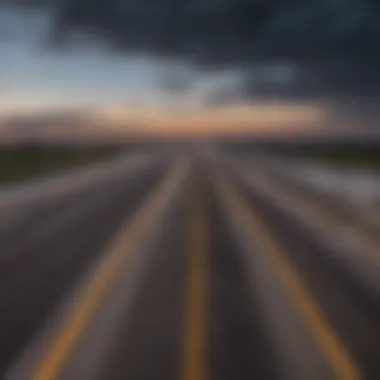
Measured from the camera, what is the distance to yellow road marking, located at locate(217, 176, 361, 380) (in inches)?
326

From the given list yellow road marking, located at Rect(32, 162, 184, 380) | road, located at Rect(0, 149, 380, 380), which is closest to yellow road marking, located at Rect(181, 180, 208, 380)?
road, located at Rect(0, 149, 380, 380)

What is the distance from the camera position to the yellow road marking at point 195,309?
824cm

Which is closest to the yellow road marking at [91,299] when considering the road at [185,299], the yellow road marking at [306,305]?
the road at [185,299]

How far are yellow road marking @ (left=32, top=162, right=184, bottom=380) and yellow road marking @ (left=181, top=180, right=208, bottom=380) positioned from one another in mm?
1330

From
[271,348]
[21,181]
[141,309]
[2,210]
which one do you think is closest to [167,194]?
[2,210]

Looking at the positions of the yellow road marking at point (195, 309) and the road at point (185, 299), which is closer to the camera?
the yellow road marking at point (195, 309)

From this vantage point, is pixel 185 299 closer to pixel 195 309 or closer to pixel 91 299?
pixel 195 309

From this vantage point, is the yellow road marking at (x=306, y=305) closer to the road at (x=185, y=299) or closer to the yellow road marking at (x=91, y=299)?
the road at (x=185, y=299)

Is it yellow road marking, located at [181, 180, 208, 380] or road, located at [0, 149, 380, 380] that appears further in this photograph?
road, located at [0, 149, 380, 380]

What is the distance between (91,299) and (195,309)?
5.40 ft

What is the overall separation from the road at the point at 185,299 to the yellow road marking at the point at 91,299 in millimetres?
27

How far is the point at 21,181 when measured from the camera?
42.2m

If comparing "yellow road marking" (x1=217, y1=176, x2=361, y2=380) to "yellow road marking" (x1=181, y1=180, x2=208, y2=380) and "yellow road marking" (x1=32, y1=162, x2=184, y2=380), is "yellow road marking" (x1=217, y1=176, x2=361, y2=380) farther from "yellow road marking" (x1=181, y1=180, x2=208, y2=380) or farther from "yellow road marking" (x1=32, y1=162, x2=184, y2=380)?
"yellow road marking" (x1=32, y1=162, x2=184, y2=380)

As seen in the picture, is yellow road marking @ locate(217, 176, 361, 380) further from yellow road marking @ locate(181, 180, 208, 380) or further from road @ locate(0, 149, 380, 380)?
yellow road marking @ locate(181, 180, 208, 380)
